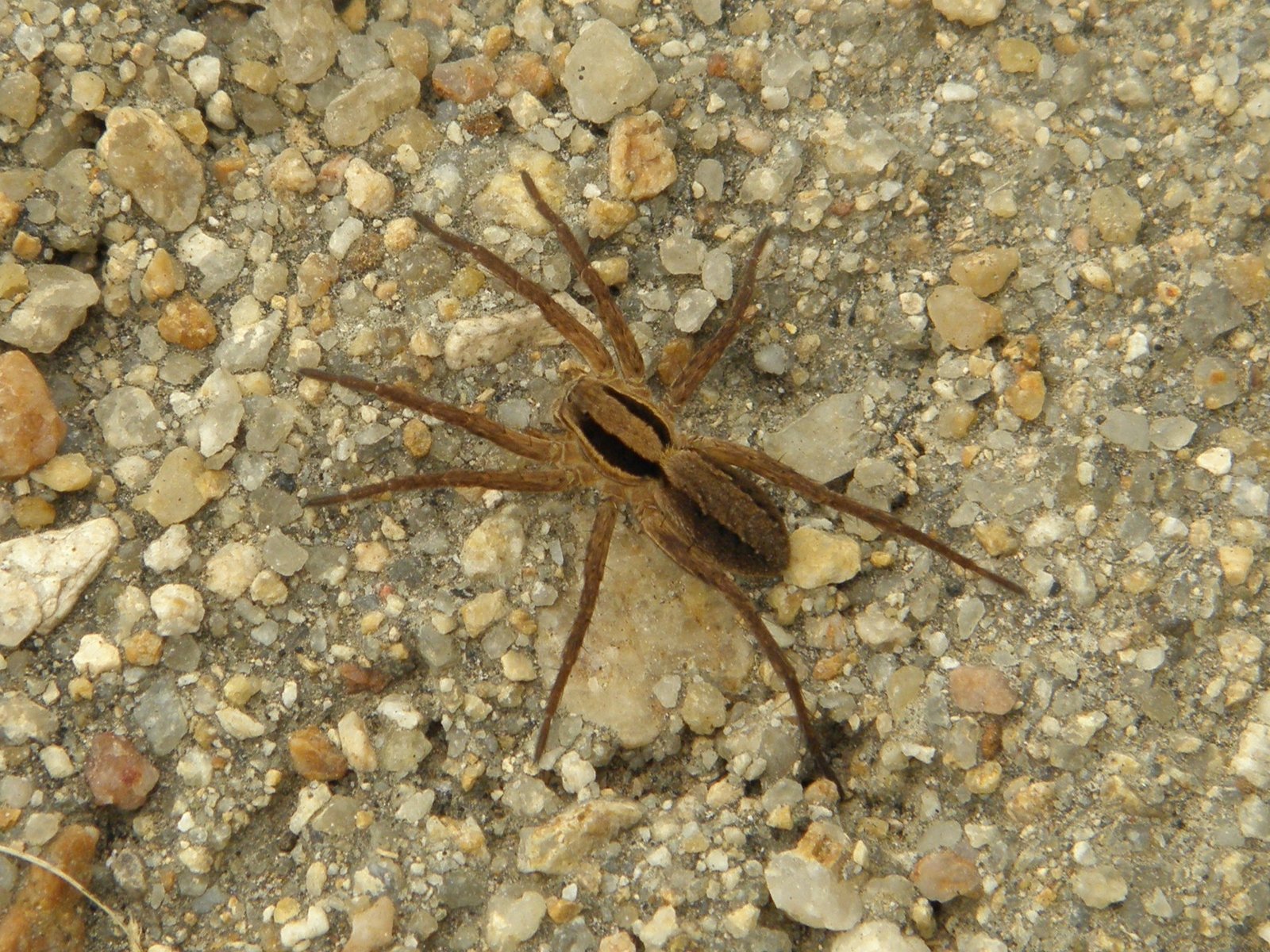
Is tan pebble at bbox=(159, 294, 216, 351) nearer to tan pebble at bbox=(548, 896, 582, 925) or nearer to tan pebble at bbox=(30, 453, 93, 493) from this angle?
tan pebble at bbox=(30, 453, 93, 493)

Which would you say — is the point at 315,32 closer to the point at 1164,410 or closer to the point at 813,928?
the point at 1164,410

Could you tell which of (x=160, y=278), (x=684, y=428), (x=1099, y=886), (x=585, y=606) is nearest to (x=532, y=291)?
(x=684, y=428)

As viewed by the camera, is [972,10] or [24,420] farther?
[972,10]

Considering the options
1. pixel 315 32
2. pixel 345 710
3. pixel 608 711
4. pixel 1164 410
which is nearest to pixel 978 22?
pixel 1164 410

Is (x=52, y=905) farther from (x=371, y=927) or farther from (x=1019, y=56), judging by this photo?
(x=1019, y=56)

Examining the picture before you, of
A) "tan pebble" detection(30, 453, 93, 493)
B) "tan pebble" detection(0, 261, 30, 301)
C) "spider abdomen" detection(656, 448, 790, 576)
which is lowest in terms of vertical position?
"spider abdomen" detection(656, 448, 790, 576)

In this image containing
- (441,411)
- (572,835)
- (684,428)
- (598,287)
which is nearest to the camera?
(572,835)

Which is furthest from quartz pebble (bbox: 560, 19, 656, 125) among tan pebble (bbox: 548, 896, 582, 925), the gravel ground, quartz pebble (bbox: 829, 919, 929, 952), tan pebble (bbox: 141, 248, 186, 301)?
quartz pebble (bbox: 829, 919, 929, 952)
